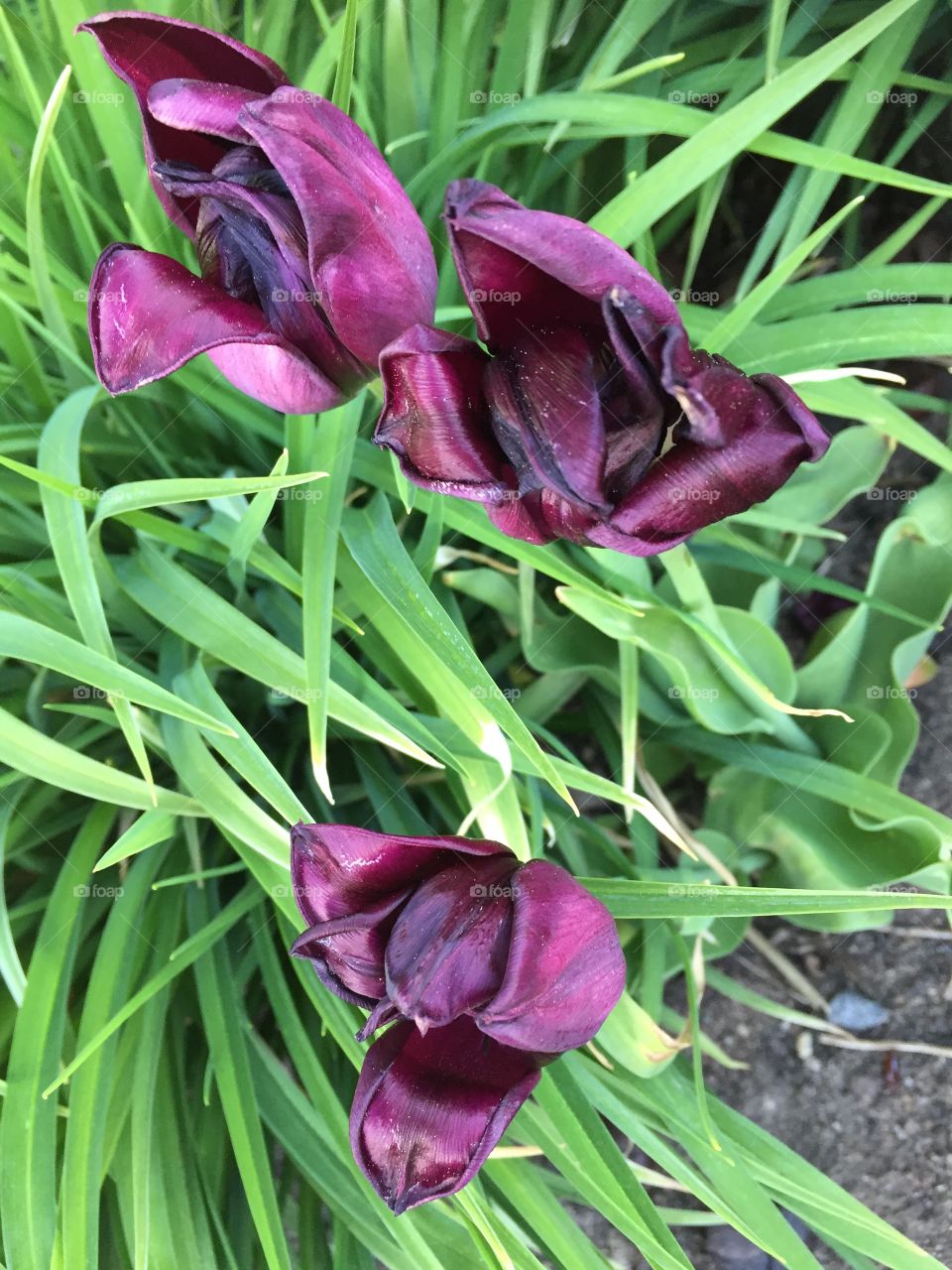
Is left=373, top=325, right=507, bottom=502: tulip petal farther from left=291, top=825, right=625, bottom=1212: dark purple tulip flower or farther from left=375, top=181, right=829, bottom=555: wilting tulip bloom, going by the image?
left=291, top=825, right=625, bottom=1212: dark purple tulip flower

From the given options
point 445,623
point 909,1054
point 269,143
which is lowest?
point 909,1054

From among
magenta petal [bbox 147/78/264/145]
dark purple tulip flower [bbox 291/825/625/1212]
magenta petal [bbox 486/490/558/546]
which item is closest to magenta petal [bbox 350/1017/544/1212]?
dark purple tulip flower [bbox 291/825/625/1212]

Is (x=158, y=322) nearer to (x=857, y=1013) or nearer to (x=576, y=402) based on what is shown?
(x=576, y=402)

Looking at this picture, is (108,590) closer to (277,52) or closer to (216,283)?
(216,283)

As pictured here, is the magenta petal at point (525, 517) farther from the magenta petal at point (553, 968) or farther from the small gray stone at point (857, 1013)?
the small gray stone at point (857, 1013)

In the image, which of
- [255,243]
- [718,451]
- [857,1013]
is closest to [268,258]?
[255,243]

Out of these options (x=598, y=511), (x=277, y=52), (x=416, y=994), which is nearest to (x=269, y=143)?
(x=598, y=511)

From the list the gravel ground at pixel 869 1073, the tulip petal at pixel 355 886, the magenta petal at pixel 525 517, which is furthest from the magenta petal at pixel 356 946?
the gravel ground at pixel 869 1073
